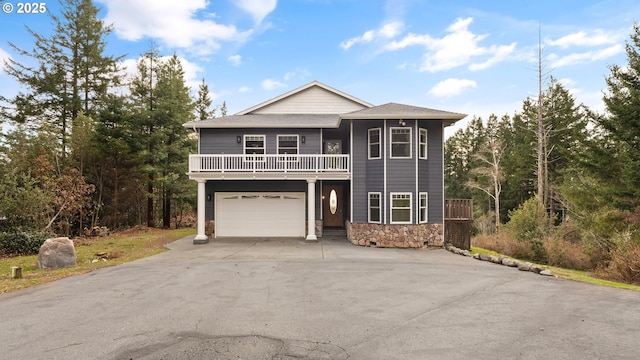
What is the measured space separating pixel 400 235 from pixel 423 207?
1732 millimetres

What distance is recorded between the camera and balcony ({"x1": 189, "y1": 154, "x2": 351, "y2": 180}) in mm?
14930

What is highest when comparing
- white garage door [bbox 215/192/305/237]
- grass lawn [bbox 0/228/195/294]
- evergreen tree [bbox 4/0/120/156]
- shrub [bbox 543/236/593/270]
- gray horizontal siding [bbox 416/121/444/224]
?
evergreen tree [bbox 4/0/120/156]

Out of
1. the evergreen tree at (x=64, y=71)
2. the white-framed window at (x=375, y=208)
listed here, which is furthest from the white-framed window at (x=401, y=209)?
the evergreen tree at (x=64, y=71)

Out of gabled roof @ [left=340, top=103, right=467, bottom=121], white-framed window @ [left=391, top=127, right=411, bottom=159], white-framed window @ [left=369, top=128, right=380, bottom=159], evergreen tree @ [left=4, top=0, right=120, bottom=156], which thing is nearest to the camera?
gabled roof @ [left=340, top=103, right=467, bottom=121]

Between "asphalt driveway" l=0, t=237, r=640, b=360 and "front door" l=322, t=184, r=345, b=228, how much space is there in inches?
323

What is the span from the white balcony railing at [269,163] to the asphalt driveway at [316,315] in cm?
612

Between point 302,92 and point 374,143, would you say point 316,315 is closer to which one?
point 374,143

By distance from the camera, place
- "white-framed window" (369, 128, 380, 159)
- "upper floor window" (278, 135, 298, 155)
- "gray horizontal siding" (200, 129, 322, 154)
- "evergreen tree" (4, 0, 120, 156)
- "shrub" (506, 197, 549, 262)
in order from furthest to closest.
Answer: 1. "evergreen tree" (4, 0, 120, 156)
2. "upper floor window" (278, 135, 298, 155)
3. "gray horizontal siding" (200, 129, 322, 154)
4. "white-framed window" (369, 128, 380, 159)
5. "shrub" (506, 197, 549, 262)

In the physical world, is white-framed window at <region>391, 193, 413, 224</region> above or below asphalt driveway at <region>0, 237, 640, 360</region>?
above

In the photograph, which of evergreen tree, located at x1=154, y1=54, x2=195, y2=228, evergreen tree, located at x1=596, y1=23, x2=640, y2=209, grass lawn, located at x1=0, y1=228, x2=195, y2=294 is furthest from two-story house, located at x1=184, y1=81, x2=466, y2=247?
evergreen tree, located at x1=154, y1=54, x2=195, y2=228

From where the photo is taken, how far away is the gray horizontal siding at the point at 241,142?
1638 centimetres

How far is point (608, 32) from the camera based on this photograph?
1661 centimetres

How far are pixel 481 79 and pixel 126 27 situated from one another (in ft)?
85.2

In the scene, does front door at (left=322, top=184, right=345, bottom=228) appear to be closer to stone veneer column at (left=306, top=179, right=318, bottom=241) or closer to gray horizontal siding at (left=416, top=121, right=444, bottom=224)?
stone veneer column at (left=306, top=179, right=318, bottom=241)
